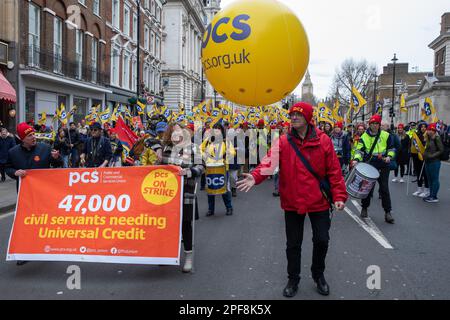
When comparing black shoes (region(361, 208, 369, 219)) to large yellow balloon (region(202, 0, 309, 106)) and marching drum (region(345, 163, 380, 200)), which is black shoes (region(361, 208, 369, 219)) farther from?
large yellow balloon (region(202, 0, 309, 106))

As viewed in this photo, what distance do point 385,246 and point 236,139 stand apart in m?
6.54

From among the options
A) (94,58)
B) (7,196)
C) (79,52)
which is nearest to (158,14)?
(94,58)

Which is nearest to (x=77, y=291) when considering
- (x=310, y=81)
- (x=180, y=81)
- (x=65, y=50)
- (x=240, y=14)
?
(x=240, y=14)

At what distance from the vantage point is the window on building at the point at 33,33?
67.8ft

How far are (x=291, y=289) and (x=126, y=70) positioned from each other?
34756 mm

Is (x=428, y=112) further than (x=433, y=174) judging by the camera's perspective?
Yes

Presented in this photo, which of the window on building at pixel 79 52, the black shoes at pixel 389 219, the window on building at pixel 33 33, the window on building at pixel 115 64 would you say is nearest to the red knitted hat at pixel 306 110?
the black shoes at pixel 389 219

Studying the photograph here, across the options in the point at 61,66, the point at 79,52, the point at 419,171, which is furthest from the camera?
the point at 79,52

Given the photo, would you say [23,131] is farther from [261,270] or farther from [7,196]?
[7,196]

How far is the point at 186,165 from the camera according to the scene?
5234 millimetres

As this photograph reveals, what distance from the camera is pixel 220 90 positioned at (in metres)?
5.33

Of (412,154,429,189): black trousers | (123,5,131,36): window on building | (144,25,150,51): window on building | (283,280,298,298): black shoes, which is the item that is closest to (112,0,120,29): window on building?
(123,5,131,36): window on building

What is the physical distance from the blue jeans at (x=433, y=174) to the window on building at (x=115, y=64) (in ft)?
89.1

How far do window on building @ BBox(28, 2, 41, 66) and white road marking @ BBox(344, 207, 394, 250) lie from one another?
58.3ft
